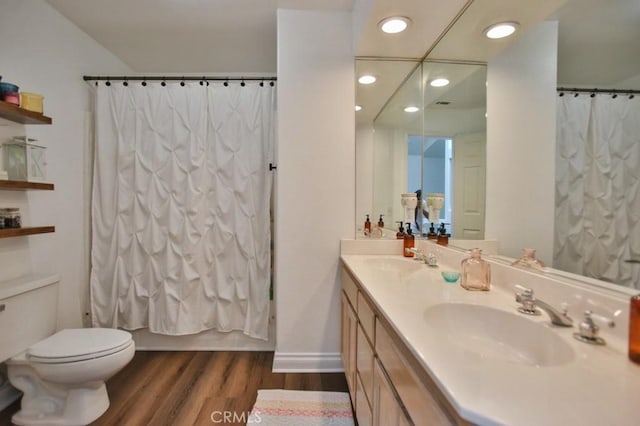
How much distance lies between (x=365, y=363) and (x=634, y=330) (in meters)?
0.86

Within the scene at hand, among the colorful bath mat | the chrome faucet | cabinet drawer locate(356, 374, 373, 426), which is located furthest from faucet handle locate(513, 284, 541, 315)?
the colorful bath mat

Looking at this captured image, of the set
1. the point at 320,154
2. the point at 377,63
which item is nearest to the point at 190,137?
the point at 320,154

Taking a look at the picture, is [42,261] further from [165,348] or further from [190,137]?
[190,137]

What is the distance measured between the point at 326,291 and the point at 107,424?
1.38 metres

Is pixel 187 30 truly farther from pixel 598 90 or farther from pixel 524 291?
pixel 524 291

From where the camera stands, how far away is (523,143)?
108 centimetres

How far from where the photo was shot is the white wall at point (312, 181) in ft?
6.40

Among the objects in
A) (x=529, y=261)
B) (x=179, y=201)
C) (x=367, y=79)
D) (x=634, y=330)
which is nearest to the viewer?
(x=634, y=330)

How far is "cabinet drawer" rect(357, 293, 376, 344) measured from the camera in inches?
43.9

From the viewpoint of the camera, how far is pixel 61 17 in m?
1.97

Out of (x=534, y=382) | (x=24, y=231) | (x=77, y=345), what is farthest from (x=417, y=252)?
(x=24, y=231)

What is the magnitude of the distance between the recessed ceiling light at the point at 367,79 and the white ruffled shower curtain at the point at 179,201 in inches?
26.6

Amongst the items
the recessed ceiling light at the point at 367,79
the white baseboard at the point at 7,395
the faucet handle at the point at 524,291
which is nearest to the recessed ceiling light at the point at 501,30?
the recessed ceiling light at the point at 367,79

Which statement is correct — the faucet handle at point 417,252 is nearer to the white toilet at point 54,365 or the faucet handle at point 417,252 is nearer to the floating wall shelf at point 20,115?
the white toilet at point 54,365
